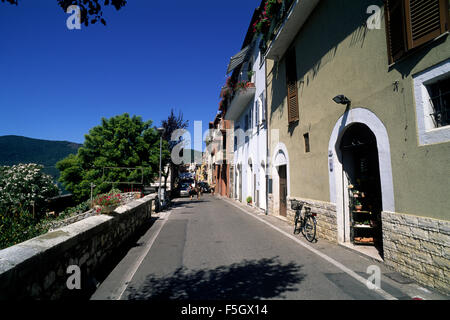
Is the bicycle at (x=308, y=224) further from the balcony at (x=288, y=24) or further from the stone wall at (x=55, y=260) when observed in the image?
the balcony at (x=288, y=24)

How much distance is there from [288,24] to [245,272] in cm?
864

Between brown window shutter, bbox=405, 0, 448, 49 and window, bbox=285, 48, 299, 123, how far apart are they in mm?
5069

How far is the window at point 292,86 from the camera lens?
31.4 ft

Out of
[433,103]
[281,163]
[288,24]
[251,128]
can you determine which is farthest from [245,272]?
[251,128]

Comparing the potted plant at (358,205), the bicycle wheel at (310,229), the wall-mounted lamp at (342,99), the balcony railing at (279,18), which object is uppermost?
the balcony railing at (279,18)

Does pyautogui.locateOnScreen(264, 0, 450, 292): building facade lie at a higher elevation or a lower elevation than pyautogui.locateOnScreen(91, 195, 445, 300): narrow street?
higher

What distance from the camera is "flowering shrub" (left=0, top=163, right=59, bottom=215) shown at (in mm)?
14858

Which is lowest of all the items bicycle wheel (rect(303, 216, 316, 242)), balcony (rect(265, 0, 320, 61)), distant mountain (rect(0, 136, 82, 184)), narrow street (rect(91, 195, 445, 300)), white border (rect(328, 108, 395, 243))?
narrow street (rect(91, 195, 445, 300))

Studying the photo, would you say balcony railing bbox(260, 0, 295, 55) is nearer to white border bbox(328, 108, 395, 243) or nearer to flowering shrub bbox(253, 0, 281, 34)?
Answer: flowering shrub bbox(253, 0, 281, 34)

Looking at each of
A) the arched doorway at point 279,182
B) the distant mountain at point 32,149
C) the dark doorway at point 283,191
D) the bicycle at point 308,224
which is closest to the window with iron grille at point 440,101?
the bicycle at point 308,224

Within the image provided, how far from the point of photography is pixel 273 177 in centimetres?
1231

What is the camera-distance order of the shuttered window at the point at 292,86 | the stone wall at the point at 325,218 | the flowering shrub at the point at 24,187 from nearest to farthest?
the stone wall at the point at 325,218 → the shuttered window at the point at 292,86 → the flowering shrub at the point at 24,187

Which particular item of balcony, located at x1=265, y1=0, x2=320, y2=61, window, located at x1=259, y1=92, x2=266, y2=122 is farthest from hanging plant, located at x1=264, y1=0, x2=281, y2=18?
window, located at x1=259, y1=92, x2=266, y2=122
